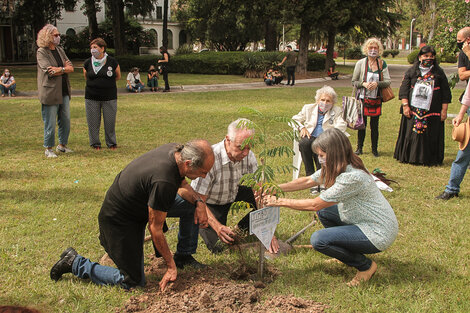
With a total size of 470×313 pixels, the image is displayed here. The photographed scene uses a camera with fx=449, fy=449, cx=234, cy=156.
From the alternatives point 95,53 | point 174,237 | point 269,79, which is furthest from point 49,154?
point 269,79

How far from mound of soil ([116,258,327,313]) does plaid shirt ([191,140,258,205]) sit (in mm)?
874

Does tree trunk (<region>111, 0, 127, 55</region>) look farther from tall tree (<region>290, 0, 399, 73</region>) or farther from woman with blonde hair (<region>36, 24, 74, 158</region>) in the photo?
woman with blonde hair (<region>36, 24, 74, 158</region>)

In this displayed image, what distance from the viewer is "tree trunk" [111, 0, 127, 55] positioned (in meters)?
28.6

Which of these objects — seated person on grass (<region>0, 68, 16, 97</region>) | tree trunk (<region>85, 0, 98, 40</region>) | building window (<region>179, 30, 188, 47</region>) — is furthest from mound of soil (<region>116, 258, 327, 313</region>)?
building window (<region>179, 30, 188, 47</region>)

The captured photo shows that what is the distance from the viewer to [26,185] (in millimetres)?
6254

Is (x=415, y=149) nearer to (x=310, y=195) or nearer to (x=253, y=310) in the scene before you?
(x=310, y=195)

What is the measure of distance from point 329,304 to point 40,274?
244 centimetres

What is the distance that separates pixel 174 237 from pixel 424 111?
16.3ft

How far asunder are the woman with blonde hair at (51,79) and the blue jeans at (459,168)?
6130 mm

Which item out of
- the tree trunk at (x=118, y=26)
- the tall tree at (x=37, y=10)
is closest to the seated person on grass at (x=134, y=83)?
the tree trunk at (x=118, y=26)

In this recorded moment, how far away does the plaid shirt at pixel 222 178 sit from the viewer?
4.21 meters

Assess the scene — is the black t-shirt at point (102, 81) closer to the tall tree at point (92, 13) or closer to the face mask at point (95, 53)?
the face mask at point (95, 53)

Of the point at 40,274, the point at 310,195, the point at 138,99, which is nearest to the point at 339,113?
the point at 310,195

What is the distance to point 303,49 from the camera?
26516 mm
